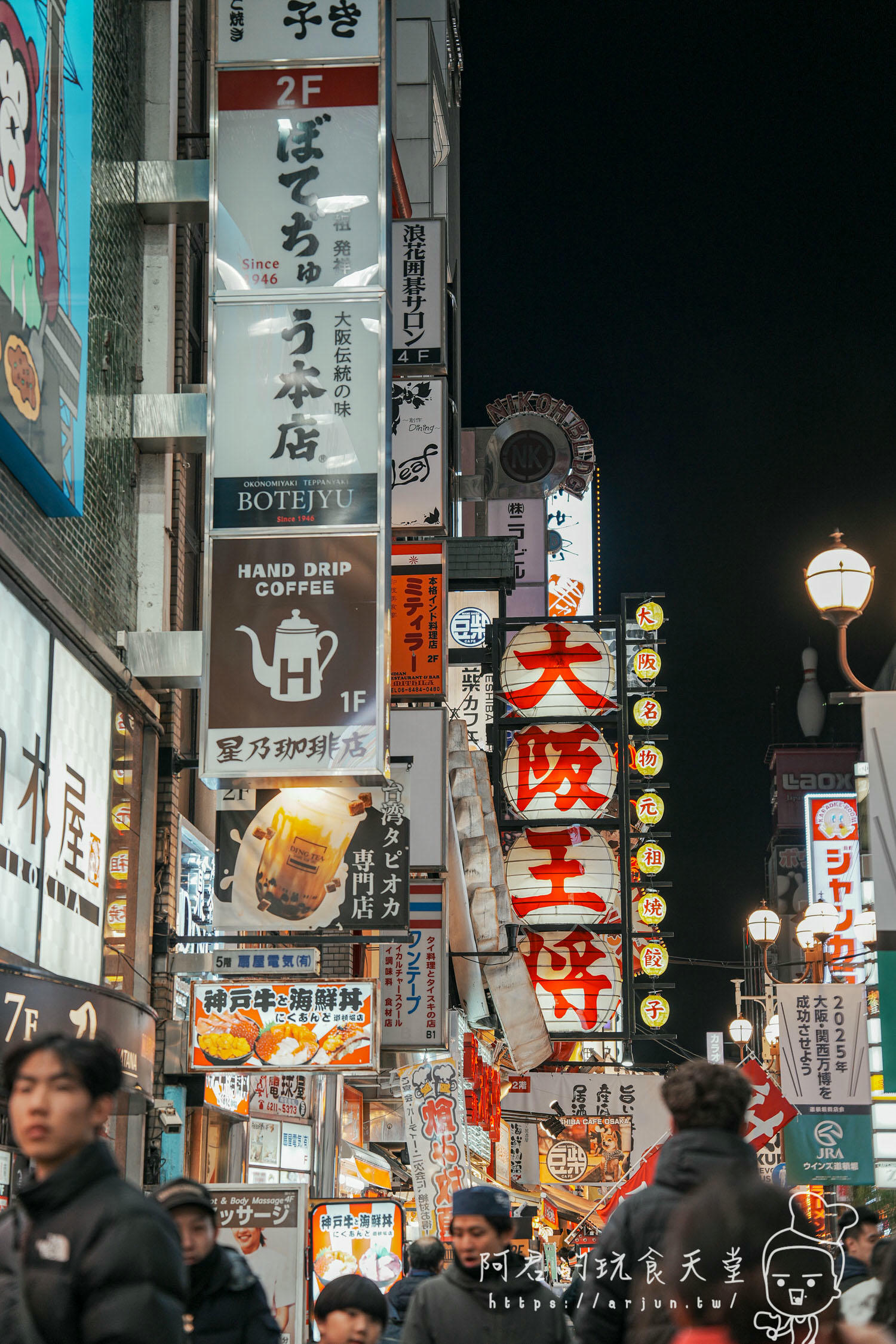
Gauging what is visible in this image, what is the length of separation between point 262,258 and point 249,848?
19.4 ft

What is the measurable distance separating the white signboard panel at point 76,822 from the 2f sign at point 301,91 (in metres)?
6.14

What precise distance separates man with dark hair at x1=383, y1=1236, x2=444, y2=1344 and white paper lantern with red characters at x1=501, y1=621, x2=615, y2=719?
56.1ft

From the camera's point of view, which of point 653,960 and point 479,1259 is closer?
point 479,1259

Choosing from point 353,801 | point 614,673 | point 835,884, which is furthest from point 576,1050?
point 835,884

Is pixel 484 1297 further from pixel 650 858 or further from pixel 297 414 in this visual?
pixel 650 858

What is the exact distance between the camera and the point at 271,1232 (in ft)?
42.2

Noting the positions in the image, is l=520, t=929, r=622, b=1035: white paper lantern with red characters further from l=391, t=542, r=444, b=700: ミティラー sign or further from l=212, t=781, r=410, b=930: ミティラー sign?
l=212, t=781, r=410, b=930: ミティラー sign

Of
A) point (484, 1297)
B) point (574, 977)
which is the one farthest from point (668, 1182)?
point (574, 977)

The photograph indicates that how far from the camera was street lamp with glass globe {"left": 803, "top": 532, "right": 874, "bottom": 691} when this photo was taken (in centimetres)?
1373

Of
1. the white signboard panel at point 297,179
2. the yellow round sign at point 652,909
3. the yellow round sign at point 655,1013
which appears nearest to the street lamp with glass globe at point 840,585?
the white signboard panel at point 297,179

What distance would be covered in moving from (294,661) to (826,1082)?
38.6 feet

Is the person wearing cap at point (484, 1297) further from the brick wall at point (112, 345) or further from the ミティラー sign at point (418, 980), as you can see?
the ミティラー sign at point (418, 980)

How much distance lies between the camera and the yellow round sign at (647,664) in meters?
41.8

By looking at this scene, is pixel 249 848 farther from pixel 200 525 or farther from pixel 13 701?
pixel 200 525
